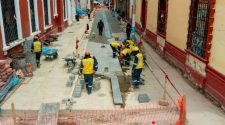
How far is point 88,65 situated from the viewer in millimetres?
10273

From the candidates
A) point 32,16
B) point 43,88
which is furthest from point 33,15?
point 43,88

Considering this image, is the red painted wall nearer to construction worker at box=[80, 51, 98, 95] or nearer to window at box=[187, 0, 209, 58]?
construction worker at box=[80, 51, 98, 95]

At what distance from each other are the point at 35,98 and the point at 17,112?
1.14 m

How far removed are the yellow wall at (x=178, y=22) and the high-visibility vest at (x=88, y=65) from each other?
518cm

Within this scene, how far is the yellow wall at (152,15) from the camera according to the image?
767 inches

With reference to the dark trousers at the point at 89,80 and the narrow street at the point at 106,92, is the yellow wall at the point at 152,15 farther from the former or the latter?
the dark trousers at the point at 89,80

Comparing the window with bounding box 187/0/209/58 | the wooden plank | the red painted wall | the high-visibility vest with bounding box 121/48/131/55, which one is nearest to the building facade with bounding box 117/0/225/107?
the window with bounding box 187/0/209/58

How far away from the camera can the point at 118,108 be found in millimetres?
9320

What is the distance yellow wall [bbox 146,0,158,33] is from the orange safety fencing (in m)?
11.2

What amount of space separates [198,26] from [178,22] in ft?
7.45

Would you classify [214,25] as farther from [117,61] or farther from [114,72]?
[117,61]

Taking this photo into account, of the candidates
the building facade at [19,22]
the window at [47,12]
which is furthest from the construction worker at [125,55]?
the window at [47,12]

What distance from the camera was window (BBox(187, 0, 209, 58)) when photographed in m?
10.9

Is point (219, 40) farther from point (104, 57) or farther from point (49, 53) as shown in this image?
point (49, 53)
